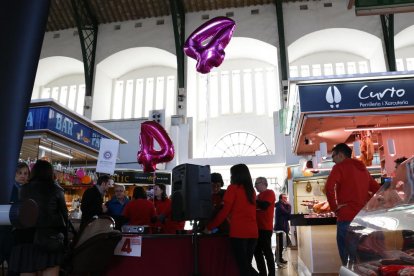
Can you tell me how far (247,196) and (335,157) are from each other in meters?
1.01

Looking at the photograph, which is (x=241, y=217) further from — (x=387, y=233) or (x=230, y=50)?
(x=230, y=50)

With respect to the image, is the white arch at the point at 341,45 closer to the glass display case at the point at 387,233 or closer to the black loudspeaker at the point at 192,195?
the black loudspeaker at the point at 192,195

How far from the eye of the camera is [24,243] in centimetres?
277

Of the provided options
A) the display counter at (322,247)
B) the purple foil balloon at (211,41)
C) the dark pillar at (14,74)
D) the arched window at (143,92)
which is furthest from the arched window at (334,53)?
the dark pillar at (14,74)

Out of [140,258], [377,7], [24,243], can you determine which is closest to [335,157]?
[377,7]

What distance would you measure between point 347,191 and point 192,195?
1.51 meters

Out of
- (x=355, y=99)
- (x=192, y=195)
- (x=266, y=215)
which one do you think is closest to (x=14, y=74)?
(x=192, y=195)

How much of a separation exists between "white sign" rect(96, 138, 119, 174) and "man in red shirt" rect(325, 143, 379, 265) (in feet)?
11.5

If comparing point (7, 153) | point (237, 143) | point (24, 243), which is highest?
point (237, 143)

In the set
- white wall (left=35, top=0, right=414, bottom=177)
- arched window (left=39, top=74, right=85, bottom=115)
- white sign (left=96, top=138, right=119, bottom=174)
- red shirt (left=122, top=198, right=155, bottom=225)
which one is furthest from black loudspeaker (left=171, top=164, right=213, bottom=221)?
arched window (left=39, top=74, right=85, bottom=115)

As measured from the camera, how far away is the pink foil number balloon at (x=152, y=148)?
7.36m

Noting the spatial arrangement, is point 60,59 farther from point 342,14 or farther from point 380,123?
point 380,123

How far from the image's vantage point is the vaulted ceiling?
15719 millimetres

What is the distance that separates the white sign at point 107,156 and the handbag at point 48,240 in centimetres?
297
